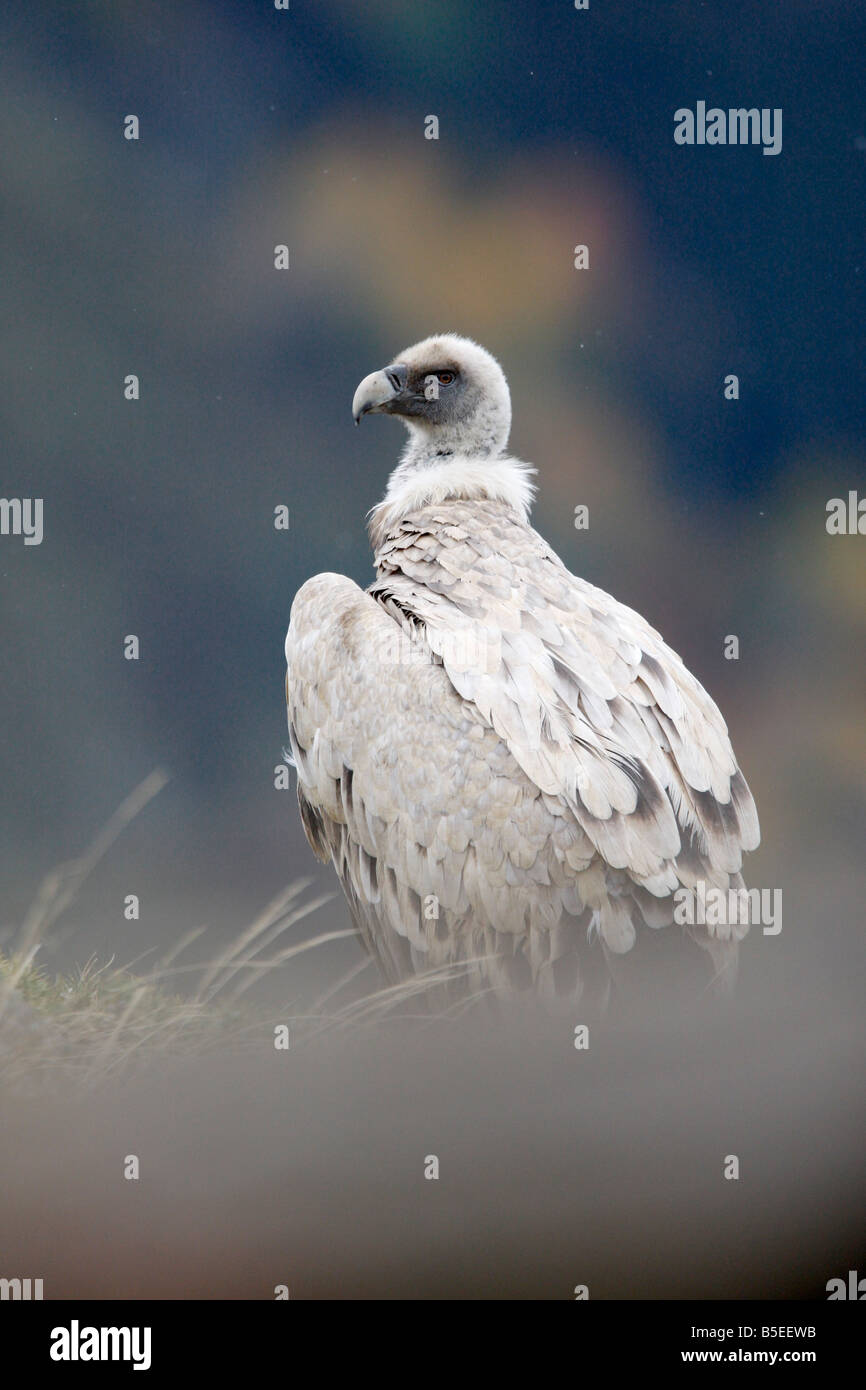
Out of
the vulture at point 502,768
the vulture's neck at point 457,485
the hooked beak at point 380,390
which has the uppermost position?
the hooked beak at point 380,390

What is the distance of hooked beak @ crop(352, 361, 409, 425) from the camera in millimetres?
4129

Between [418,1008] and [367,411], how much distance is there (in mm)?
1495

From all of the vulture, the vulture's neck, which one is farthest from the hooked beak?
the vulture

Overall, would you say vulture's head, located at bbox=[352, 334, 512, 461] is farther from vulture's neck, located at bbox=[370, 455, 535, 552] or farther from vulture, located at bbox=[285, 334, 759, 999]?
vulture, located at bbox=[285, 334, 759, 999]

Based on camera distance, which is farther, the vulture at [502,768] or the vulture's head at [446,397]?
the vulture's head at [446,397]

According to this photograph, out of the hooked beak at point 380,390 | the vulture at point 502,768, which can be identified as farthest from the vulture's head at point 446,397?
the vulture at point 502,768

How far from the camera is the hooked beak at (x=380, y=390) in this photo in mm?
4129

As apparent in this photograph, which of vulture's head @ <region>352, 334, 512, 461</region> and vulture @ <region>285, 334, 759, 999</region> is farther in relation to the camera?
vulture's head @ <region>352, 334, 512, 461</region>

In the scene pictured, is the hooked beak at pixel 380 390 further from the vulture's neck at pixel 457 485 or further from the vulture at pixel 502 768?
the vulture at pixel 502 768

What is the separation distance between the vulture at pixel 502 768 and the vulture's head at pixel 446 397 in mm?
264

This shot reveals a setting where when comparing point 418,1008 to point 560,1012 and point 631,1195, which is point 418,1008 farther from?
point 631,1195


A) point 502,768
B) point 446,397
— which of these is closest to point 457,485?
point 446,397

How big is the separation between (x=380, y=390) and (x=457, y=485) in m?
0.29
